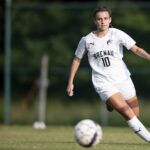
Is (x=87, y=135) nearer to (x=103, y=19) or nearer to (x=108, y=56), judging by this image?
(x=108, y=56)

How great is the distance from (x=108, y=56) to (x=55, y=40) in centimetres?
1007

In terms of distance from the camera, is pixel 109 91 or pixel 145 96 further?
pixel 145 96

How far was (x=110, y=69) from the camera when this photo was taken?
10.7 m

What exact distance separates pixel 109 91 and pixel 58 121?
33.0 feet

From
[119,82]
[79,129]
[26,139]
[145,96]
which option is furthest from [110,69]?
[145,96]

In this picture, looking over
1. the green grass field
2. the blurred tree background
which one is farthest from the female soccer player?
the blurred tree background

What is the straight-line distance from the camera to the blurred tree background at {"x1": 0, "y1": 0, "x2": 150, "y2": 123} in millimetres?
20031

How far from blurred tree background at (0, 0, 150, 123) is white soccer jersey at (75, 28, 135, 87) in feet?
29.3

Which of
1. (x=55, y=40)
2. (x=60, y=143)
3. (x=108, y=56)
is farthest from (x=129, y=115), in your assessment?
(x=55, y=40)

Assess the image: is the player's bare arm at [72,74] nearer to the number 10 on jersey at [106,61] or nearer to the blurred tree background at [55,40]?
the number 10 on jersey at [106,61]

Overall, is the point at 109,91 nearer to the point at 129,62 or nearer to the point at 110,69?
the point at 110,69

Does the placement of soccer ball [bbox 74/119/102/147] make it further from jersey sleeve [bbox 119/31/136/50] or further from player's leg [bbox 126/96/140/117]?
jersey sleeve [bbox 119/31/136/50]

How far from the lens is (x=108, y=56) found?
35.0 feet

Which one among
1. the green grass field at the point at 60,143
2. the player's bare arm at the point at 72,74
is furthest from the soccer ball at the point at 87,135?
the player's bare arm at the point at 72,74
